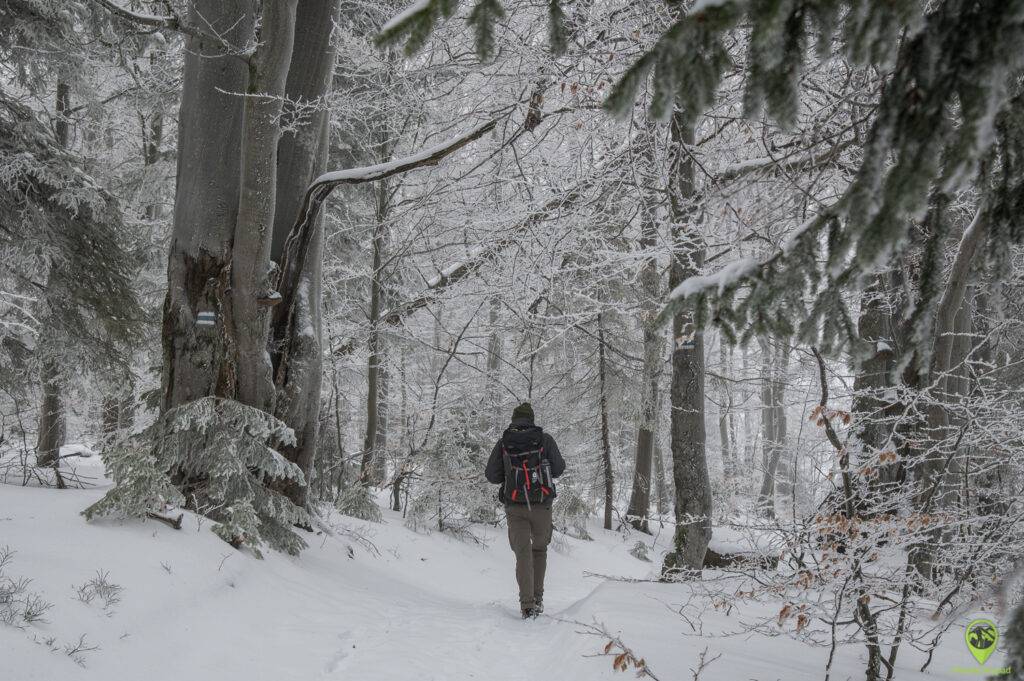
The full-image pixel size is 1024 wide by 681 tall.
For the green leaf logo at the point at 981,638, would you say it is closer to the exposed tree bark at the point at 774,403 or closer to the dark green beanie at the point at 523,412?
the exposed tree bark at the point at 774,403

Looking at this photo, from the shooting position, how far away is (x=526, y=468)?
6316mm

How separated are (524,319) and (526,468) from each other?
8.06 feet

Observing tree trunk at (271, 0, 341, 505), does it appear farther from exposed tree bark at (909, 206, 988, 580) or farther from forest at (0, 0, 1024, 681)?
exposed tree bark at (909, 206, 988, 580)

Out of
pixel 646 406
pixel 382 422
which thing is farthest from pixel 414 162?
pixel 382 422

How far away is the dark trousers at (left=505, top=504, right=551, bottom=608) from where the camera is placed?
244 inches

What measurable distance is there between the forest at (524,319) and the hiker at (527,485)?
0.13ft

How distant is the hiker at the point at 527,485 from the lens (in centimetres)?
629

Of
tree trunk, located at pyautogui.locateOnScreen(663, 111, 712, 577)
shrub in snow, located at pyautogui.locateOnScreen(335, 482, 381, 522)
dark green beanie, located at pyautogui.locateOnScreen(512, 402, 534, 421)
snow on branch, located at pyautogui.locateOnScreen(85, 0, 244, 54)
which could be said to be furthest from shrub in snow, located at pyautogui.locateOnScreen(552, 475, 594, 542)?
snow on branch, located at pyautogui.locateOnScreen(85, 0, 244, 54)

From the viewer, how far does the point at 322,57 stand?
22.0 ft

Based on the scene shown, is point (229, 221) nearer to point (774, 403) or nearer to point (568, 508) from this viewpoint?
point (774, 403)

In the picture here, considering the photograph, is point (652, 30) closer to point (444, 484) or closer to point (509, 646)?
point (509, 646)

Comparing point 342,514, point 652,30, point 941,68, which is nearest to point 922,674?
point 941,68

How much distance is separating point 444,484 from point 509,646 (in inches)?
226

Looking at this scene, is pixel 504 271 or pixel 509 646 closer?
pixel 509 646
